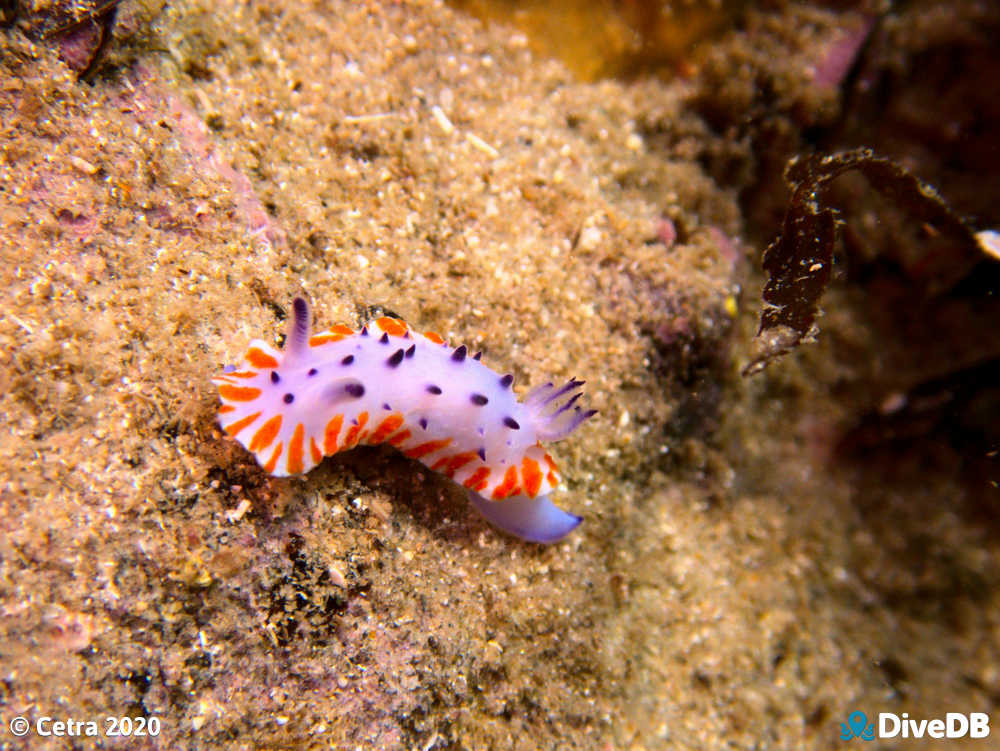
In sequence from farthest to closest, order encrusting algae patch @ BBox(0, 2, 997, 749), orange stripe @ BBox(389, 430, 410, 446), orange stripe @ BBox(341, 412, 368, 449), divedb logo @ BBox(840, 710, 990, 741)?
divedb logo @ BBox(840, 710, 990, 741) → orange stripe @ BBox(389, 430, 410, 446) → orange stripe @ BBox(341, 412, 368, 449) → encrusting algae patch @ BBox(0, 2, 997, 749)

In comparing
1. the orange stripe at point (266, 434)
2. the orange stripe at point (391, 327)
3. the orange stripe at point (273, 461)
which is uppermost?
the orange stripe at point (391, 327)

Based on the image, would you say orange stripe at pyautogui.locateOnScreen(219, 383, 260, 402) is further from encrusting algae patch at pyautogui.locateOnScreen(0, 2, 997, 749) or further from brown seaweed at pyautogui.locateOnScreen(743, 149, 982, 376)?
brown seaweed at pyautogui.locateOnScreen(743, 149, 982, 376)

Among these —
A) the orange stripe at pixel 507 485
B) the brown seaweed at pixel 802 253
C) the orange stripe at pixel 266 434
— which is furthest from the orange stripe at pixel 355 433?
the brown seaweed at pixel 802 253

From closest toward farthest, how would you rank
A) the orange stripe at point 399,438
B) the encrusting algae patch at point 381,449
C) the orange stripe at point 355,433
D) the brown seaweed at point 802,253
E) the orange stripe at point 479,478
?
the encrusting algae patch at point 381,449 → the orange stripe at point 355,433 → the orange stripe at point 399,438 → the orange stripe at point 479,478 → the brown seaweed at point 802,253

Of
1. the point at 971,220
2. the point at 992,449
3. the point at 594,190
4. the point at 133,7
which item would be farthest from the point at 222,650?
the point at 971,220

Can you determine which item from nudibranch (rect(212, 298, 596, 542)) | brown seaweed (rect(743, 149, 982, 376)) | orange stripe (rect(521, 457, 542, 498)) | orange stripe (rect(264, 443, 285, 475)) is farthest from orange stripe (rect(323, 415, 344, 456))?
brown seaweed (rect(743, 149, 982, 376))

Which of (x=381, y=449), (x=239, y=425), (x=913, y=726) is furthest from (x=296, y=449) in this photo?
(x=913, y=726)

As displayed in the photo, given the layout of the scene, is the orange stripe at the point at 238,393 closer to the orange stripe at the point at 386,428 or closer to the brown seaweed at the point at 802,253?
the orange stripe at the point at 386,428

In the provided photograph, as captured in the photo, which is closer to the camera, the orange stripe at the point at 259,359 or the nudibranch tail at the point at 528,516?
the orange stripe at the point at 259,359
